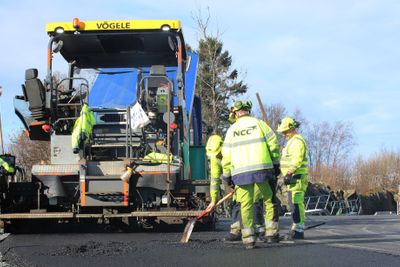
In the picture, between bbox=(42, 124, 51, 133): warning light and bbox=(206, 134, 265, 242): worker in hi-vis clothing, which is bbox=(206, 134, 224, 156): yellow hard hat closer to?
bbox=(206, 134, 265, 242): worker in hi-vis clothing

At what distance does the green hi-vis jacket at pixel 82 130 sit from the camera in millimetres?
8242

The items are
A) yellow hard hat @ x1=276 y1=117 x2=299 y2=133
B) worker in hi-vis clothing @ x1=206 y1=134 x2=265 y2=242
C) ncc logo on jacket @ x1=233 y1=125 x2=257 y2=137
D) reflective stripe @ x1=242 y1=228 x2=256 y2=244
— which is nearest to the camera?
reflective stripe @ x1=242 y1=228 x2=256 y2=244

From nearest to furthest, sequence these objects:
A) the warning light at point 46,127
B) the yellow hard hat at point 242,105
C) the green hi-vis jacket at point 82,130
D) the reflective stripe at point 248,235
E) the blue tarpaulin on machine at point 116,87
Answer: the reflective stripe at point 248,235 < the yellow hard hat at point 242,105 < the green hi-vis jacket at point 82,130 < the warning light at point 46,127 < the blue tarpaulin on machine at point 116,87

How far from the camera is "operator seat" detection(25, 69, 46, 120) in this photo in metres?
8.74

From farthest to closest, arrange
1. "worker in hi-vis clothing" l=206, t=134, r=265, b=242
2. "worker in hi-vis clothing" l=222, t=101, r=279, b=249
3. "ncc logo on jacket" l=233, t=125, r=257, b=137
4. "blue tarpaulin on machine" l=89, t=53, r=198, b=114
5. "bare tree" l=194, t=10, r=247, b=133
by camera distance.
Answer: "bare tree" l=194, t=10, r=247, b=133, "blue tarpaulin on machine" l=89, t=53, r=198, b=114, "worker in hi-vis clothing" l=206, t=134, r=265, b=242, "ncc logo on jacket" l=233, t=125, r=257, b=137, "worker in hi-vis clothing" l=222, t=101, r=279, b=249

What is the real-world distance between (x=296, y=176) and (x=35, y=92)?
170 inches

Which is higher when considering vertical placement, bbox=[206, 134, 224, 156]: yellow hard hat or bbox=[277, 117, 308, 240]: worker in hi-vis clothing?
bbox=[206, 134, 224, 156]: yellow hard hat

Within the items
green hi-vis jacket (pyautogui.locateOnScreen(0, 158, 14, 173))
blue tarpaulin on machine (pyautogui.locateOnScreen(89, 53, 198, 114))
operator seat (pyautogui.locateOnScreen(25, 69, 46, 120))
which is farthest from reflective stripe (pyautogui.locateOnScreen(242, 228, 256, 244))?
green hi-vis jacket (pyautogui.locateOnScreen(0, 158, 14, 173))

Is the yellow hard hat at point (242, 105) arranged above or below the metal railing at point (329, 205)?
above

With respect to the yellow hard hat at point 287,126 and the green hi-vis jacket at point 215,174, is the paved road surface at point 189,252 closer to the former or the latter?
the green hi-vis jacket at point 215,174

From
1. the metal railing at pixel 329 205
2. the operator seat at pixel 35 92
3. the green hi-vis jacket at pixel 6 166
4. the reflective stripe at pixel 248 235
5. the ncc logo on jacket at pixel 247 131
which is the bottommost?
the metal railing at pixel 329 205

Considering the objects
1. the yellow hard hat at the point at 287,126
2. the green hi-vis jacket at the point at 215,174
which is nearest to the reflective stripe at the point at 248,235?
the green hi-vis jacket at the point at 215,174

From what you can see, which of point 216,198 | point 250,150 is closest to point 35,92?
point 216,198

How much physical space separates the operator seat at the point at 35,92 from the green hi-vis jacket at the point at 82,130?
83 cm
